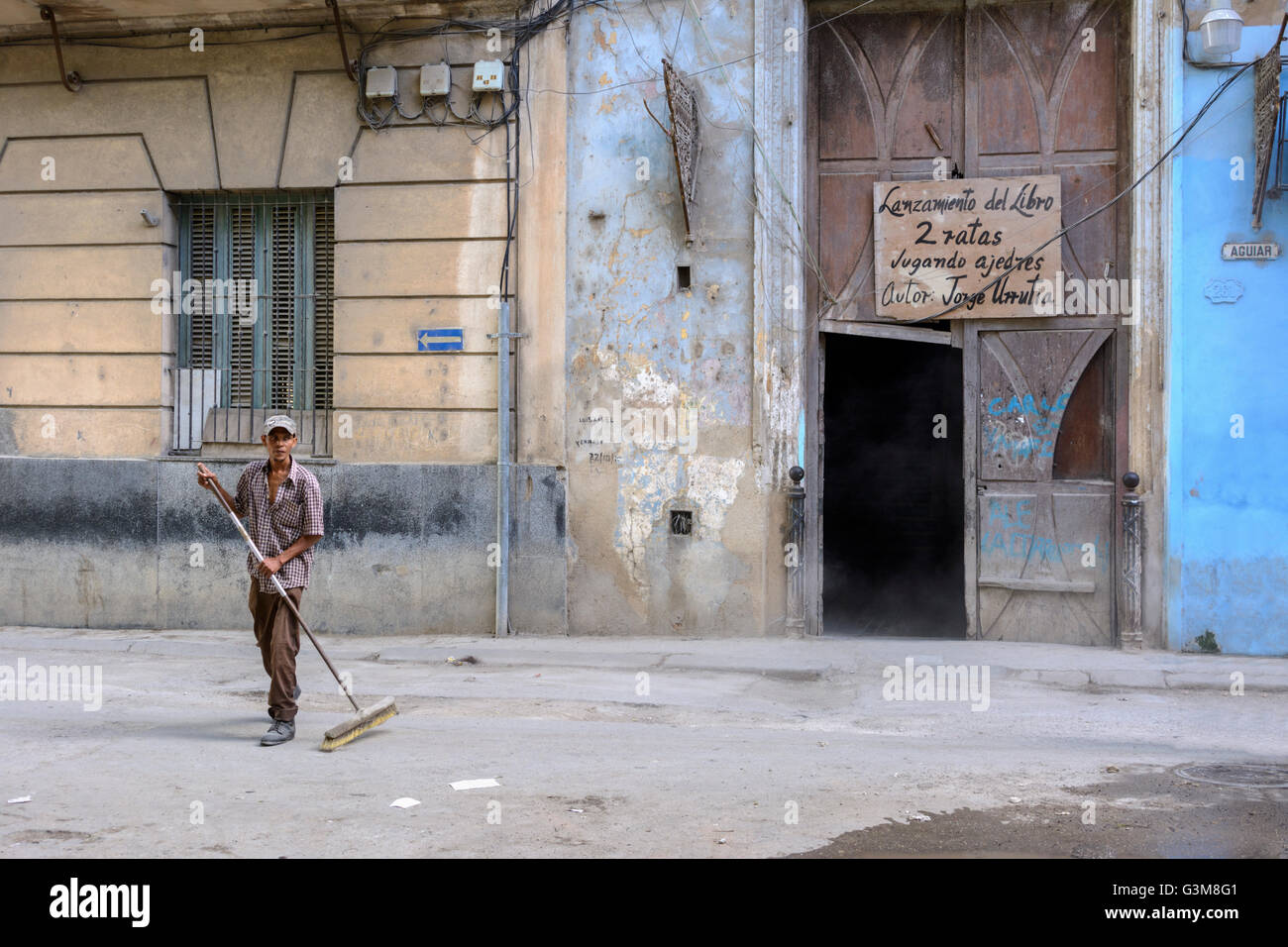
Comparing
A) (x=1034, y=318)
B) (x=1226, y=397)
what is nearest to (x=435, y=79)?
(x=1034, y=318)

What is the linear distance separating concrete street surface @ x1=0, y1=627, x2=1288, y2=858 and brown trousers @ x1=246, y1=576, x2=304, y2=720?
27 centimetres

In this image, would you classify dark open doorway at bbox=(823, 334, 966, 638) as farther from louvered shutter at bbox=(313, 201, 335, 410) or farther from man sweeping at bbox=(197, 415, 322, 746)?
man sweeping at bbox=(197, 415, 322, 746)

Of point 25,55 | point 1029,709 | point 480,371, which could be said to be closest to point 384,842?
point 1029,709

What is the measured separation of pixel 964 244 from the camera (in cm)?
1012

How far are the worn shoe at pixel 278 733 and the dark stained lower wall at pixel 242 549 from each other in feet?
12.4

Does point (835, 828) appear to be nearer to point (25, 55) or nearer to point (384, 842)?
point (384, 842)

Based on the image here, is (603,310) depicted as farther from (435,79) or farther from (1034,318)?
(1034,318)

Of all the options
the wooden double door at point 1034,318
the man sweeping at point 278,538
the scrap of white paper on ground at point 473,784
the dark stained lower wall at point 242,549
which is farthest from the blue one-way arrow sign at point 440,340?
the scrap of white paper on ground at point 473,784

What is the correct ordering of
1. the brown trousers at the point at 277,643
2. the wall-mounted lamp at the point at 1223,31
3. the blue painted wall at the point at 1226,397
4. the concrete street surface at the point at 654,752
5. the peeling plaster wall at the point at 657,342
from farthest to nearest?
the peeling plaster wall at the point at 657,342, the blue painted wall at the point at 1226,397, the wall-mounted lamp at the point at 1223,31, the brown trousers at the point at 277,643, the concrete street surface at the point at 654,752

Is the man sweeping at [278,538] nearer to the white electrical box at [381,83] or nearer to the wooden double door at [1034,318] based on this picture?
the white electrical box at [381,83]

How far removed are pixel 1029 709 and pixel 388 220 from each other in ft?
21.7

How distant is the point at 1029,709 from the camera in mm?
7734

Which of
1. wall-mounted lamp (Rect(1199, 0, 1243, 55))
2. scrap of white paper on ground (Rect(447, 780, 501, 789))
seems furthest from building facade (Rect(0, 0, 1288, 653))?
scrap of white paper on ground (Rect(447, 780, 501, 789))

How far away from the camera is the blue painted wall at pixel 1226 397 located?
944cm
